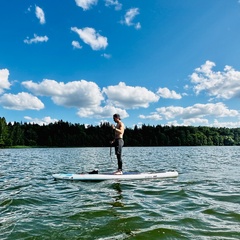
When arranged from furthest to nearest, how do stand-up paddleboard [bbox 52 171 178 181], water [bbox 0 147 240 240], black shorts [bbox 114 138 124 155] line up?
1. black shorts [bbox 114 138 124 155]
2. stand-up paddleboard [bbox 52 171 178 181]
3. water [bbox 0 147 240 240]

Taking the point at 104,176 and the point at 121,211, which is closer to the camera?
the point at 121,211

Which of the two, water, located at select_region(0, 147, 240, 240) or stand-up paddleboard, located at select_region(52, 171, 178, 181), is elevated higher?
stand-up paddleboard, located at select_region(52, 171, 178, 181)

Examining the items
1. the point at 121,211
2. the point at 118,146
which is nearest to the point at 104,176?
the point at 118,146

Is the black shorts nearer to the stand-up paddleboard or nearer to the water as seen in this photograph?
the stand-up paddleboard

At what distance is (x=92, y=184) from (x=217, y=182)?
6.91 meters

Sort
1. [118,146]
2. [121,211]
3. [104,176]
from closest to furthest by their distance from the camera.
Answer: [121,211], [104,176], [118,146]

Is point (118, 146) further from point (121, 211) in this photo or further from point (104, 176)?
point (121, 211)

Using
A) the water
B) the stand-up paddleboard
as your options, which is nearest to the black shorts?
the stand-up paddleboard

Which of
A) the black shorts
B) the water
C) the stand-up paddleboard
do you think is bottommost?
the water

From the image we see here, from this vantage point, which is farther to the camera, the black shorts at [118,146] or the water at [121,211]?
the black shorts at [118,146]

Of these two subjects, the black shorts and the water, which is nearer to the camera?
the water

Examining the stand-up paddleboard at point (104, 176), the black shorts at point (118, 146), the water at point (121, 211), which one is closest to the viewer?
the water at point (121, 211)

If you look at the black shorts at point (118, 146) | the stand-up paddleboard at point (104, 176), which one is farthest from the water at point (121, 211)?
the black shorts at point (118, 146)

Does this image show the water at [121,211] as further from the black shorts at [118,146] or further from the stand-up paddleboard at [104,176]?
the black shorts at [118,146]
